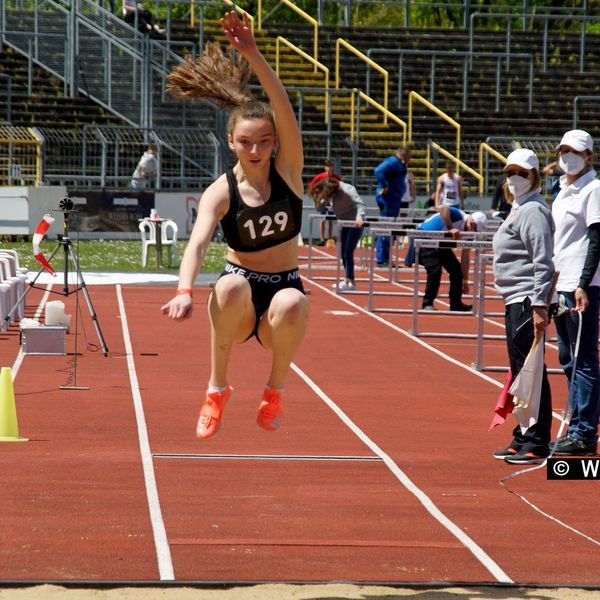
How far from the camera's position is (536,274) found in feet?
30.0

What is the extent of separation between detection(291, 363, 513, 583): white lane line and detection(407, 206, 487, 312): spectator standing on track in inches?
267

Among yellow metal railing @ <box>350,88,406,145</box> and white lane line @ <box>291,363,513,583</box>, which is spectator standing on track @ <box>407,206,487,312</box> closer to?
white lane line @ <box>291,363,513,583</box>

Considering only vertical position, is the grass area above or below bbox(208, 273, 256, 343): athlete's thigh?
below

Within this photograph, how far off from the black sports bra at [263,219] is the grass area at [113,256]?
49.3 ft

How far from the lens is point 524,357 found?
31.0 feet

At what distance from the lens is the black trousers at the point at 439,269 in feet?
61.0

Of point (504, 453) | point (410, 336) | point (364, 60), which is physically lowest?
point (410, 336)

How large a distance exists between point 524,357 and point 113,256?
17.7 m

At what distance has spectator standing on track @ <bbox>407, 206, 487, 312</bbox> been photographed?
1864 cm

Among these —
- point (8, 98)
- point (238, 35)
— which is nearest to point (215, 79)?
point (238, 35)

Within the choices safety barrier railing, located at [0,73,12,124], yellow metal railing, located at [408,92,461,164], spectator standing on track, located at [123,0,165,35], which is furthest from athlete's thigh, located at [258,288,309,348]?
spectator standing on track, located at [123,0,165,35]

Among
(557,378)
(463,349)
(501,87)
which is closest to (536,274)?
(557,378)

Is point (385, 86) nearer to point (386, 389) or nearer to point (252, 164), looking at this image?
point (386, 389)

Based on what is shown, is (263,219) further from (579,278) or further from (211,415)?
(579,278)
